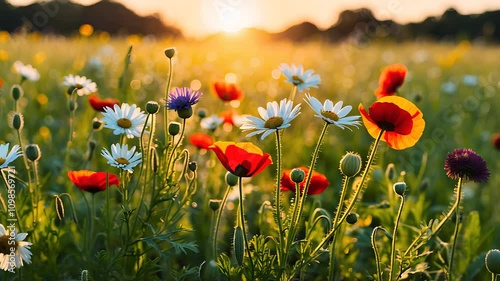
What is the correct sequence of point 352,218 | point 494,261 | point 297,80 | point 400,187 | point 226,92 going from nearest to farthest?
point 494,261
point 400,187
point 352,218
point 297,80
point 226,92

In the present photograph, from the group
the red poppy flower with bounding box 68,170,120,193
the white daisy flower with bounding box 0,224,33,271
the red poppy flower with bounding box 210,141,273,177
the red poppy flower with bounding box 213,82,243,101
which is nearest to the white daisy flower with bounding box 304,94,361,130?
the red poppy flower with bounding box 210,141,273,177

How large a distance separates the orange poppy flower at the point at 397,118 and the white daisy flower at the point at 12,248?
2.52 feet

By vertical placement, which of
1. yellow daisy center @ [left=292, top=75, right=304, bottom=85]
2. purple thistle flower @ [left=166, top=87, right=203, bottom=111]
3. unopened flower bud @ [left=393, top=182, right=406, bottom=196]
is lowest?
unopened flower bud @ [left=393, top=182, right=406, bottom=196]

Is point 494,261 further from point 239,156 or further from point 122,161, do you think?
point 122,161

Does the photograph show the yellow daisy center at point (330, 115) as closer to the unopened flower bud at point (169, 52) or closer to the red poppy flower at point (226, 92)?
the unopened flower bud at point (169, 52)

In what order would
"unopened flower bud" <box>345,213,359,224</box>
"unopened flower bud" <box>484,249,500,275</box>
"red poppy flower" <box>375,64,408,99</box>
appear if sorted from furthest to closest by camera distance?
"red poppy flower" <box>375,64,408,99</box>, "unopened flower bud" <box>345,213,359,224</box>, "unopened flower bud" <box>484,249,500,275</box>

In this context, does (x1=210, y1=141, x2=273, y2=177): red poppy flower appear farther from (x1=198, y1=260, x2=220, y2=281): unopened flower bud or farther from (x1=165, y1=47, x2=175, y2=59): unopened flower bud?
(x1=165, y1=47, x2=175, y2=59): unopened flower bud

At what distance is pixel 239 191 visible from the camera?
115 cm

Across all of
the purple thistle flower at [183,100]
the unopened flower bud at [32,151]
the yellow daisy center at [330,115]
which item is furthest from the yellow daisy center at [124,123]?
the yellow daisy center at [330,115]

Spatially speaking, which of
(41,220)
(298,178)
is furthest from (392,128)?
(41,220)

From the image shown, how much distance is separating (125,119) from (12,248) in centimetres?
Result: 37

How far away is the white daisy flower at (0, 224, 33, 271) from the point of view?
115cm

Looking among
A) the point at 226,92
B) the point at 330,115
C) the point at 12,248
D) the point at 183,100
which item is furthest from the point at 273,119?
the point at 226,92

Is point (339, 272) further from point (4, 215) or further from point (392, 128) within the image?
point (4, 215)
